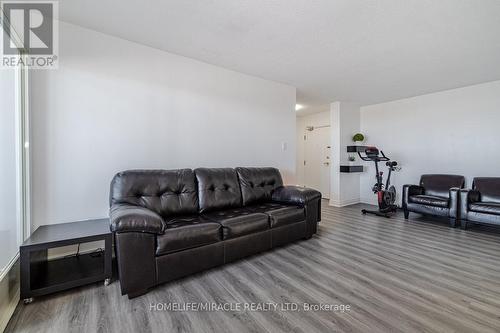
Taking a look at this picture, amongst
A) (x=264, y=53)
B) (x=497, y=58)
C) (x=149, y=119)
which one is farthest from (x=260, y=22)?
(x=497, y=58)

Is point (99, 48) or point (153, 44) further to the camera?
point (153, 44)

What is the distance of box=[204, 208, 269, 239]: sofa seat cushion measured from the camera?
2172 mm

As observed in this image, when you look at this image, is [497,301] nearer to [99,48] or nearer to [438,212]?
[438,212]

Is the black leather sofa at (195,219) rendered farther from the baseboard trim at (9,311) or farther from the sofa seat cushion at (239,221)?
the baseboard trim at (9,311)

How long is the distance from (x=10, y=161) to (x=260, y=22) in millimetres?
2580

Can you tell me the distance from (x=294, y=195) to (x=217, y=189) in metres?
1.02

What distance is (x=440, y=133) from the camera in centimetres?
437

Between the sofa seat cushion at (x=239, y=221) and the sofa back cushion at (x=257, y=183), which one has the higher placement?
the sofa back cushion at (x=257, y=183)

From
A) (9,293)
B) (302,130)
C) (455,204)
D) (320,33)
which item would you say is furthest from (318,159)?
(9,293)

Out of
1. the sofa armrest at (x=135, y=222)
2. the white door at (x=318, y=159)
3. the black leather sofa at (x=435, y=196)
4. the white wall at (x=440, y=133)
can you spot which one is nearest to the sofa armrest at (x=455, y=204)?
the black leather sofa at (x=435, y=196)

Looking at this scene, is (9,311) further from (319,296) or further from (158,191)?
(319,296)

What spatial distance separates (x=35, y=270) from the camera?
1765 millimetres

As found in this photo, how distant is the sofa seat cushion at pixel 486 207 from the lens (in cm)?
308

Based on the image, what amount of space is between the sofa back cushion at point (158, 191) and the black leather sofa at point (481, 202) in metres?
4.02
